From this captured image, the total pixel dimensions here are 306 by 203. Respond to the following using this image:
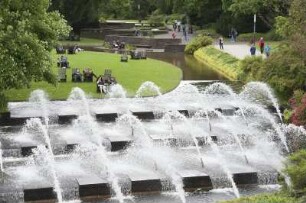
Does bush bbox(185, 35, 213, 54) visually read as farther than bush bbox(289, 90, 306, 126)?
Yes

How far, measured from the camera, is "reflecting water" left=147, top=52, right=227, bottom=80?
3983cm

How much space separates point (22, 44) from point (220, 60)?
24818 millimetres

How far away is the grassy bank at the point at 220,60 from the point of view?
41094 mm

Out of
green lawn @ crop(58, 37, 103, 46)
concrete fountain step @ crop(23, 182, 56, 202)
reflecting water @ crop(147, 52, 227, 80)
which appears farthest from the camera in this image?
green lawn @ crop(58, 37, 103, 46)

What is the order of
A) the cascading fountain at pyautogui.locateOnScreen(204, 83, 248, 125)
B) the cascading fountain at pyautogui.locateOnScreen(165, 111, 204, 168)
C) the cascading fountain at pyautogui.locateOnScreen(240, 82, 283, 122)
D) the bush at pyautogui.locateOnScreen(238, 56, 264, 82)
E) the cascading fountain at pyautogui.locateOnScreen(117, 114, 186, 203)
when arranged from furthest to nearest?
the bush at pyautogui.locateOnScreen(238, 56, 264, 82) → the cascading fountain at pyautogui.locateOnScreen(204, 83, 248, 125) → the cascading fountain at pyautogui.locateOnScreen(240, 82, 283, 122) → the cascading fountain at pyautogui.locateOnScreen(165, 111, 204, 168) → the cascading fountain at pyautogui.locateOnScreen(117, 114, 186, 203)

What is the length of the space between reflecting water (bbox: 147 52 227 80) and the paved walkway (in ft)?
9.27

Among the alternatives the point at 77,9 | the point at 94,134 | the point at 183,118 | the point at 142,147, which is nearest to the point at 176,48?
the point at 77,9

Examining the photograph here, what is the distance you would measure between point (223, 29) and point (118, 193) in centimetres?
5200

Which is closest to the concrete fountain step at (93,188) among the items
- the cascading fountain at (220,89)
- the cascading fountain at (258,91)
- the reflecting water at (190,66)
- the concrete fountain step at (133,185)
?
the concrete fountain step at (133,185)

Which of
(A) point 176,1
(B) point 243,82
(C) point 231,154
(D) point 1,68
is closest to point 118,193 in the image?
(C) point 231,154

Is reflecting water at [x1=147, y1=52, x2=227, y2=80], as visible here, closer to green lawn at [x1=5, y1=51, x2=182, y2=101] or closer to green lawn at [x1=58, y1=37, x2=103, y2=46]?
green lawn at [x1=5, y1=51, x2=182, y2=101]

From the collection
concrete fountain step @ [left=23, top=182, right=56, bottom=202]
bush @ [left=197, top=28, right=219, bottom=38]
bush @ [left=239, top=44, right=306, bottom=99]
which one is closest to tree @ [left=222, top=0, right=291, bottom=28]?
bush @ [left=197, top=28, right=219, bottom=38]

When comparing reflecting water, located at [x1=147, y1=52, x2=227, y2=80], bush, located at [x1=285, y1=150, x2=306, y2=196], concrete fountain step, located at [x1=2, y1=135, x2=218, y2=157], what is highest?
bush, located at [x1=285, y1=150, x2=306, y2=196]

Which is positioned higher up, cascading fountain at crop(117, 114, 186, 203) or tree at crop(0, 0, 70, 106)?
tree at crop(0, 0, 70, 106)
